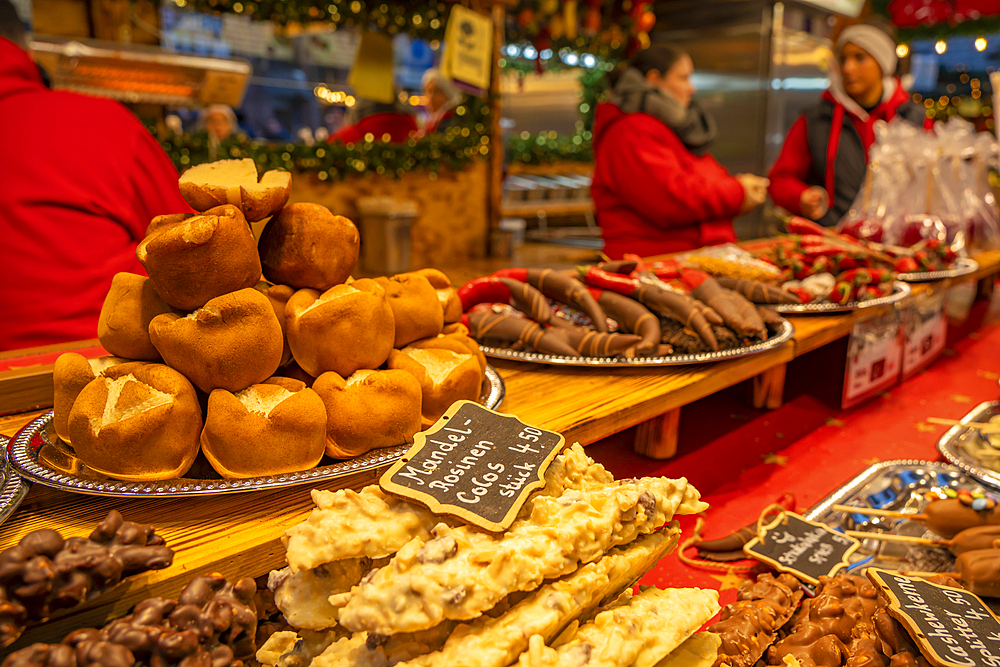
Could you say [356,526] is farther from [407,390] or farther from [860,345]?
[860,345]

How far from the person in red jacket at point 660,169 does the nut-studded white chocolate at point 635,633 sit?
274cm

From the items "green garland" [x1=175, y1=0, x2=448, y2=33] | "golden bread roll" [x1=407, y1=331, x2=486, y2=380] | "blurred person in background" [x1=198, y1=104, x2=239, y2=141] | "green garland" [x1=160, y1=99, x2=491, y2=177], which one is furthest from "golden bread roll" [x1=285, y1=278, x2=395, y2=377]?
"blurred person in background" [x1=198, y1=104, x2=239, y2=141]

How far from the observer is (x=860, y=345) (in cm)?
218

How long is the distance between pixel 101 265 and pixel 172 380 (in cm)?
101

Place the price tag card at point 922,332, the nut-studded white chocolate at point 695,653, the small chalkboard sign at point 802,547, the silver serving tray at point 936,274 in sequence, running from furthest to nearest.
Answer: the silver serving tray at point 936,274, the price tag card at point 922,332, the small chalkboard sign at point 802,547, the nut-studded white chocolate at point 695,653

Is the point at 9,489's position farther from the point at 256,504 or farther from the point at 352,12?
the point at 352,12

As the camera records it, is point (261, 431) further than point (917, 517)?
No

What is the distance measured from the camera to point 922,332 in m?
2.54

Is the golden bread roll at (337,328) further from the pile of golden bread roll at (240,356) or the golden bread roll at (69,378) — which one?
the golden bread roll at (69,378)

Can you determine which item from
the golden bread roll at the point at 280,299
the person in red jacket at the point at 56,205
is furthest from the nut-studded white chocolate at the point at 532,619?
the person in red jacket at the point at 56,205

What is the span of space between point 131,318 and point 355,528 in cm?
47

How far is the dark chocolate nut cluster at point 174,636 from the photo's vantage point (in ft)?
2.07

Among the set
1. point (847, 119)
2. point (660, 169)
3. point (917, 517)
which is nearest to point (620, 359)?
point (917, 517)

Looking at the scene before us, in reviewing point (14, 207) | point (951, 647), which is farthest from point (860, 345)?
point (14, 207)
